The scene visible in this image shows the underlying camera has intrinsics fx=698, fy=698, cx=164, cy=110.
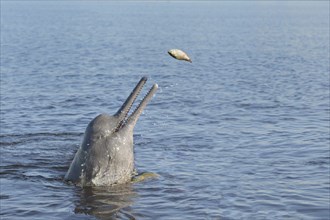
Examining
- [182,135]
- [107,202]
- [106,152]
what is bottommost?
[107,202]

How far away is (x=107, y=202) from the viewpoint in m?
15.0

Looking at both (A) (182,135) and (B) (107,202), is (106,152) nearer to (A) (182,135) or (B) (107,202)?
(B) (107,202)

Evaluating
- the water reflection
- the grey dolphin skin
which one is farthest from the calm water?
the grey dolphin skin

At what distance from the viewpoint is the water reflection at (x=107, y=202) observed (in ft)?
46.7

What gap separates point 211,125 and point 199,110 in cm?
329

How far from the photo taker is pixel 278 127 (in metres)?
24.9

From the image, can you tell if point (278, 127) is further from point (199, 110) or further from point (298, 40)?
point (298, 40)

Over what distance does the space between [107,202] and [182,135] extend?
8.75m

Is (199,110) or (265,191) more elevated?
(199,110)

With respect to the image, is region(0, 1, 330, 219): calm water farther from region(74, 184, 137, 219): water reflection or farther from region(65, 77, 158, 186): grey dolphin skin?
region(65, 77, 158, 186): grey dolphin skin

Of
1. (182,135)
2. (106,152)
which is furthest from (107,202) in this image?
(182,135)

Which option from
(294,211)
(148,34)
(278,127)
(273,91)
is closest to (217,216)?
(294,211)

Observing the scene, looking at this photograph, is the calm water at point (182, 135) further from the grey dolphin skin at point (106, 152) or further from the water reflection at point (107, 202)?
the grey dolphin skin at point (106, 152)

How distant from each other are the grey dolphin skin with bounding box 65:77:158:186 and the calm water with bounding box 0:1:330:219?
Answer: 0.38 metres
